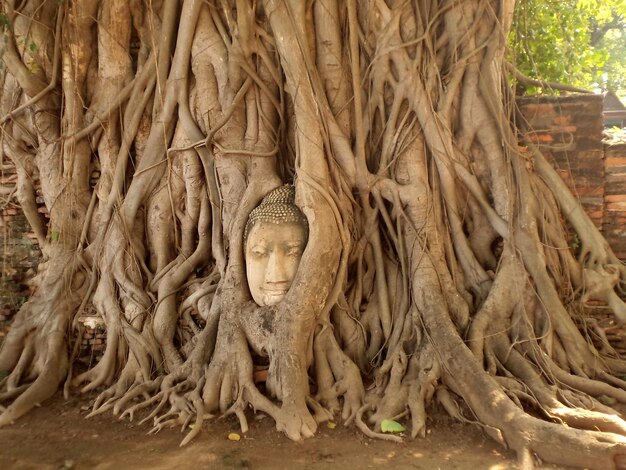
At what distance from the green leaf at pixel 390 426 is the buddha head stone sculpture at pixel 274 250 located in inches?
38.8

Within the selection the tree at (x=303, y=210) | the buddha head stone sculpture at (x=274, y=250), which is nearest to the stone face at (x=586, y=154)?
the tree at (x=303, y=210)

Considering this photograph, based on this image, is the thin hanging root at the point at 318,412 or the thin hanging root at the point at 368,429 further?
the thin hanging root at the point at 318,412

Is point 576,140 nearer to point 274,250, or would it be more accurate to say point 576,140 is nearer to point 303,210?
point 303,210

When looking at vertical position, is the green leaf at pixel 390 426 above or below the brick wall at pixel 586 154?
below

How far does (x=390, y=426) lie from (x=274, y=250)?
125 centimetres

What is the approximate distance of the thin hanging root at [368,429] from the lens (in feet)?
8.41

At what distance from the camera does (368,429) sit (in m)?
2.65

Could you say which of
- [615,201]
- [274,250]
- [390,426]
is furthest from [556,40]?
[390,426]

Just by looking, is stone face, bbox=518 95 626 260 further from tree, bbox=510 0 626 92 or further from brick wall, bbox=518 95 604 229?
tree, bbox=510 0 626 92

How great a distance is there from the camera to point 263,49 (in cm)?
355

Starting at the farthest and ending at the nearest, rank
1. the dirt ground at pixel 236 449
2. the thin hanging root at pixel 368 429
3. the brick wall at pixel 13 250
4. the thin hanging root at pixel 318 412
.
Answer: the brick wall at pixel 13 250 < the thin hanging root at pixel 318 412 < the thin hanging root at pixel 368 429 < the dirt ground at pixel 236 449

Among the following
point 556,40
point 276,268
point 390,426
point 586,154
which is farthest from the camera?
point 556,40

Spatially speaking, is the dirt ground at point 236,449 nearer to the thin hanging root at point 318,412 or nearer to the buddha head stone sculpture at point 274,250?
the thin hanging root at point 318,412

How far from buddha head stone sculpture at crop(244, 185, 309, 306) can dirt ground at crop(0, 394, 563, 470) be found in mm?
791
